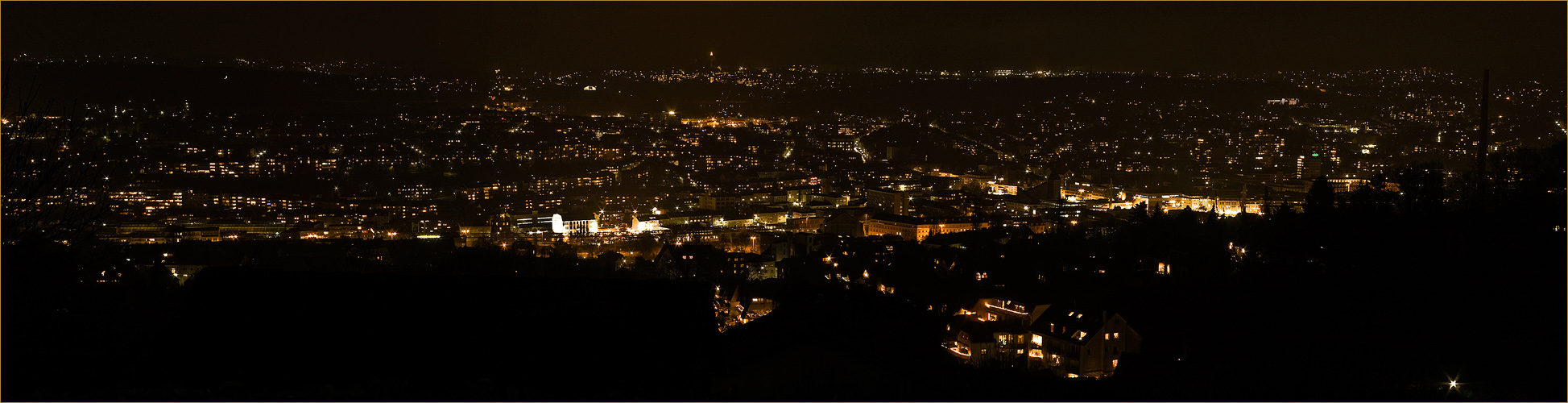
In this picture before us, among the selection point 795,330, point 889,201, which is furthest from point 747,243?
point 795,330

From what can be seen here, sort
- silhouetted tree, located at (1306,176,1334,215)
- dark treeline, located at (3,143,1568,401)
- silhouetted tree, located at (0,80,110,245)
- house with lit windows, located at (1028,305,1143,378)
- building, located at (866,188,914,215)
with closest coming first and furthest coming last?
1. dark treeline, located at (3,143,1568,401)
2. silhouetted tree, located at (0,80,110,245)
3. silhouetted tree, located at (1306,176,1334,215)
4. house with lit windows, located at (1028,305,1143,378)
5. building, located at (866,188,914,215)

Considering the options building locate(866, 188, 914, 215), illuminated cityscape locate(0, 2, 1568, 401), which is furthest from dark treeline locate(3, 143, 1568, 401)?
building locate(866, 188, 914, 215)

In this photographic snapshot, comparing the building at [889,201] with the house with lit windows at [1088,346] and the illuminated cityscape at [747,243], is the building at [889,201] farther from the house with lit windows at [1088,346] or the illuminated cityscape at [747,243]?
the house with lit windows at [1088,346]

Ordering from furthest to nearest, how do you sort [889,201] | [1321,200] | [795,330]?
1. [889,201]
2. [1321,200]
3. [795,330]

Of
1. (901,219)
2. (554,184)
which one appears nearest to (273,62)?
(554,184)

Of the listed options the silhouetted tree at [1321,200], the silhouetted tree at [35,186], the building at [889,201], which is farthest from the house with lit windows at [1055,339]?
the building at [889,201]

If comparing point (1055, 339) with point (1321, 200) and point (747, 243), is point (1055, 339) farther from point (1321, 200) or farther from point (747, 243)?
point (747, 243)

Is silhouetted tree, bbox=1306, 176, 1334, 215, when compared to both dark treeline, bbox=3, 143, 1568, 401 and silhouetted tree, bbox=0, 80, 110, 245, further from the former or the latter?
silhouetted tree, bbox=0, 80, 110, 245

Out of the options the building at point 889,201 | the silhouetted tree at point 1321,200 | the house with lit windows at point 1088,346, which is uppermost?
the silhouetted tree at point 1321,200

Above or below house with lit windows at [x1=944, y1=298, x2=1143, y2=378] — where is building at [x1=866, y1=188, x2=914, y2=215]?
above

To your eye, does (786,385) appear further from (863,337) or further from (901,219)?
(901,219)

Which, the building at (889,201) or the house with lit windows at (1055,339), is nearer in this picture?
the house with lit windows at (1055,339)
